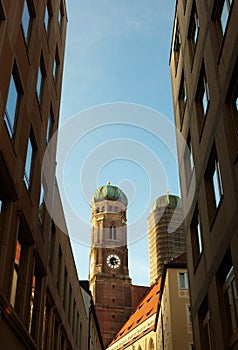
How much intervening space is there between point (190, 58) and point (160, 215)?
12243 cm

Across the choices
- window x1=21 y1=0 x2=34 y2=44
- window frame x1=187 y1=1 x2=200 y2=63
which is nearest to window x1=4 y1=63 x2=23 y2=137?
window x1=21 y1=0 x2=34 y2=44

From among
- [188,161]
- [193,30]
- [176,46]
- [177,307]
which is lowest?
[177,307]

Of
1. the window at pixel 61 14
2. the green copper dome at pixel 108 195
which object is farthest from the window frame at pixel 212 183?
the green copper dome at pixel 108 195

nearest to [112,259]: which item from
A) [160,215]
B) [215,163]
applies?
[160,215]

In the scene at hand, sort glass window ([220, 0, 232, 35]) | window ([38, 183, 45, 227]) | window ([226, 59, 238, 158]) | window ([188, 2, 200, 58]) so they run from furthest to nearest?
window ([188, 2, 200, 58]) < window ([38, 183, 45, 227]) < glass window ([220, 0, 232, 35]) < window ([226, 59, 238, 158])

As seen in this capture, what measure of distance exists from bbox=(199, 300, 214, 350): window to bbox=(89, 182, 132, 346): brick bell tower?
96.8 meters

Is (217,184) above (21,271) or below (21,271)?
above

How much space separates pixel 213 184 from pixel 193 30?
7969mm

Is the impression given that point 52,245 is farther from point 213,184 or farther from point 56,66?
point 213,184

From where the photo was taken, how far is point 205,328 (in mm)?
18438

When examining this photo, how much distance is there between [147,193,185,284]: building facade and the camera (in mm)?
130875

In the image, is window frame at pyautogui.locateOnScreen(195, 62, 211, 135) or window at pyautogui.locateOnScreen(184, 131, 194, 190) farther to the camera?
window at pyautogui.locateOnScreen(184, 131, 194, 190)

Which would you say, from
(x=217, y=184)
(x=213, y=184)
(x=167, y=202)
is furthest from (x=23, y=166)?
(x=167, y=202)

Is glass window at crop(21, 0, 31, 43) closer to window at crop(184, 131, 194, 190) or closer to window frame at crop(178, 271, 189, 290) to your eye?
window at crop(184, 131, 194, 190)
